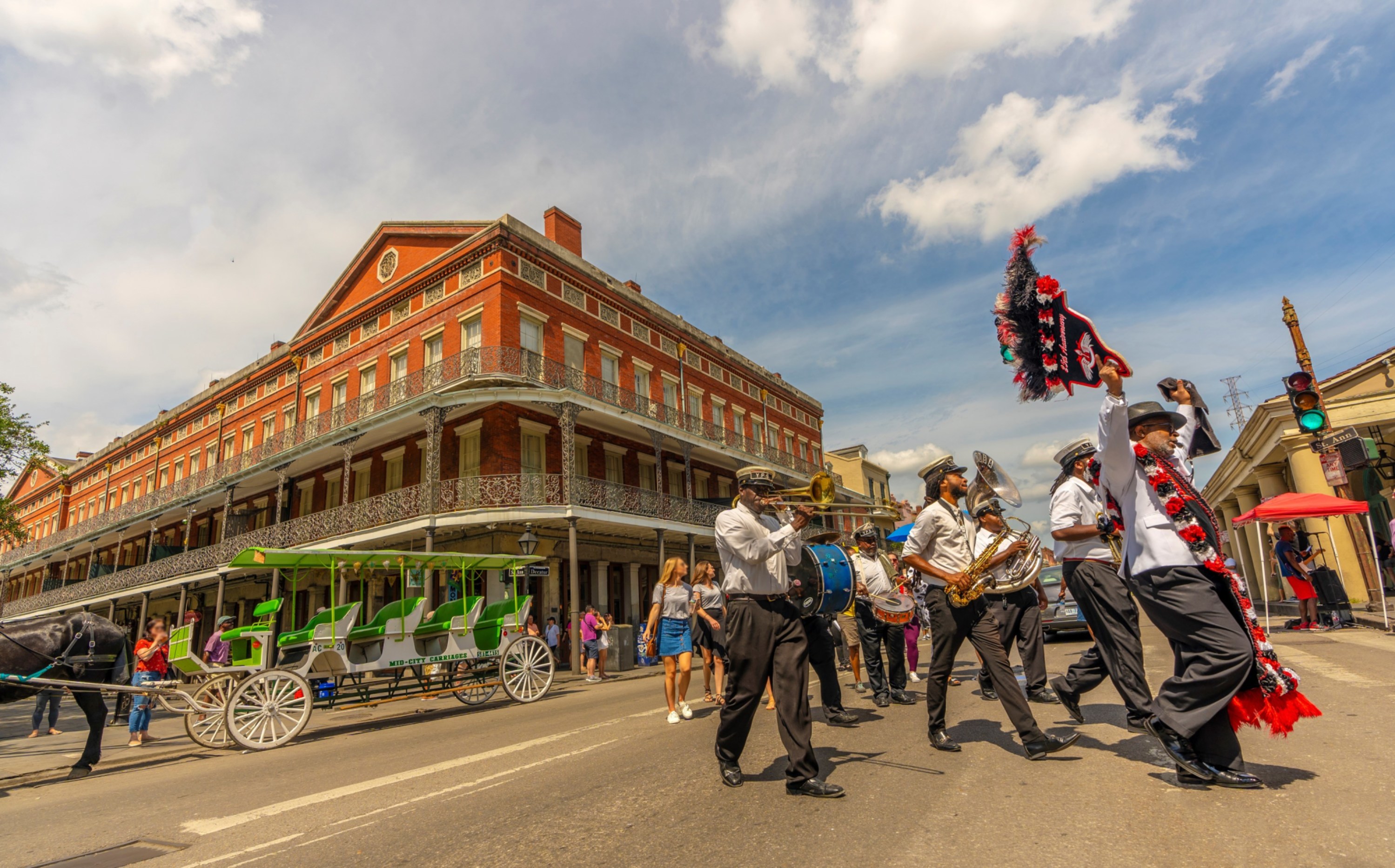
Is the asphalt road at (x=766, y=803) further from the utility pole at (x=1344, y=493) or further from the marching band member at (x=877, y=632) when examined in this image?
the utility pole at (x=1344, y=493)

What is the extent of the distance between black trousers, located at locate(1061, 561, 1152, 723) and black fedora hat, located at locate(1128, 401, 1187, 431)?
1239 mm

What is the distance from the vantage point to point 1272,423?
19.0m

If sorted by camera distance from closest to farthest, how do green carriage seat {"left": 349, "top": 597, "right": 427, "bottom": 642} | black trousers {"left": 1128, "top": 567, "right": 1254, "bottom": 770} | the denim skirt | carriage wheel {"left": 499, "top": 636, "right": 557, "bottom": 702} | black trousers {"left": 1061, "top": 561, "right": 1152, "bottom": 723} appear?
black trousers {"left": 1128, "top": 567, "right": 1254, "bottom": 770}, black trousers {"left": 1061, "top": 561, "right": 1152, "bottom": 723}, the denim skirt, green carriage seat {"left": 349, "top": 597, "right": 427, "bottom": 642}, carriage wheel {"left": 499, "top": 636, "right": 557, "bottom": 702}

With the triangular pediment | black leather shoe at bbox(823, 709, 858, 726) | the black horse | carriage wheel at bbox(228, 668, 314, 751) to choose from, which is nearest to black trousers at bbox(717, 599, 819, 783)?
black leather shoe at bbox(823, 709, 858, 726)

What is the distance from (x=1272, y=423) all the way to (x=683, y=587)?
18658 mm

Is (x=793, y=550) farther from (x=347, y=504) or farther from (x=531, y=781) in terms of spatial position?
(x=347, y=504)

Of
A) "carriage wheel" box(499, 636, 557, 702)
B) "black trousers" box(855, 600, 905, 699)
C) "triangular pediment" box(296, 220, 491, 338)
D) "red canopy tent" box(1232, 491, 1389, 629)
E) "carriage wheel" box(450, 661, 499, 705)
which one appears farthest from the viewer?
"triangular pediment" box(296, 220, 491, 338)

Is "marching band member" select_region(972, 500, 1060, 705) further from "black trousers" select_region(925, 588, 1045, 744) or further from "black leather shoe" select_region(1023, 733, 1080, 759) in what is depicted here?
"black leather shoe" select_region(1023, 733, 1080, 759)

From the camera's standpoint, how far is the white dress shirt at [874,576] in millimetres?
7461

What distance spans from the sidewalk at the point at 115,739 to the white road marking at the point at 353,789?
3691mm

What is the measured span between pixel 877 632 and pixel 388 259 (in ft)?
77.0

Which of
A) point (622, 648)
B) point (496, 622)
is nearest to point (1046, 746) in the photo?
point (496, 622)

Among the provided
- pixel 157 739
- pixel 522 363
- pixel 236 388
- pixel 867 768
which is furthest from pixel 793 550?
pixel 236 388

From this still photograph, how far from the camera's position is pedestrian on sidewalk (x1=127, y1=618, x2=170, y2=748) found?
→ 29.8 feet
